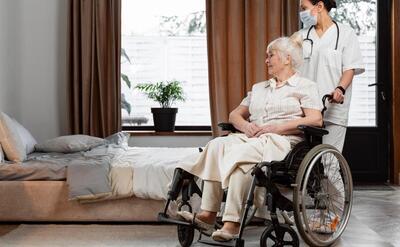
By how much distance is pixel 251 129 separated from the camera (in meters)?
3.52

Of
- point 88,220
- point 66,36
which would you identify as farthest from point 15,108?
point 88,220

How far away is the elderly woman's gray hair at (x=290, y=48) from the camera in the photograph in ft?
11.8

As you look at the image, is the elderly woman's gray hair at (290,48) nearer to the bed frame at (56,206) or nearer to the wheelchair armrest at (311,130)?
the wheelchair armrest at (311,130)

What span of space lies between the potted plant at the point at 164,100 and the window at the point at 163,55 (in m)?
0.19

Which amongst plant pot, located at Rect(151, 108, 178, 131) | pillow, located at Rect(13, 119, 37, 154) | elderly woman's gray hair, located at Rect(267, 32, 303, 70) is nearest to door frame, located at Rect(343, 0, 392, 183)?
plant pot, located at Rect(151, 108, 178, 131)

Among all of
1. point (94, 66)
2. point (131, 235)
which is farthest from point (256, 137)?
point (94, 66)

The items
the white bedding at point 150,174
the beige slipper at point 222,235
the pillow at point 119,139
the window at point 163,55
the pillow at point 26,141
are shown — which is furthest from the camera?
the window at point 163,55

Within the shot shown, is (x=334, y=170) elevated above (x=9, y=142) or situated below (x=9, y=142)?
below

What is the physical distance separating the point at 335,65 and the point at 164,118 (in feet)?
8.54

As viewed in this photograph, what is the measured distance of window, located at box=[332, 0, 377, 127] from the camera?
20.4 feet

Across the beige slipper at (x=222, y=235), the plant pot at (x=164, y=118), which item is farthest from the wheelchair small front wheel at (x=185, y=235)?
the plant pot at (x=164, y=118)

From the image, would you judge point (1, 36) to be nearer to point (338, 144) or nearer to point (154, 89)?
point (154, 89)

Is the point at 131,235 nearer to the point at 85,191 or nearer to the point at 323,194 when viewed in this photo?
the point at 85,191

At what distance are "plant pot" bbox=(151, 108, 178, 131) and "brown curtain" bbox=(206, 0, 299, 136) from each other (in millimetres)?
381
